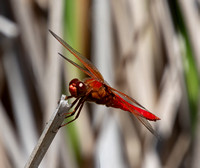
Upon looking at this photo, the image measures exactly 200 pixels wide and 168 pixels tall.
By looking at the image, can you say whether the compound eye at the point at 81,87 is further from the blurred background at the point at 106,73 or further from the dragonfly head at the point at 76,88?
the blurred background at the point at 106,73

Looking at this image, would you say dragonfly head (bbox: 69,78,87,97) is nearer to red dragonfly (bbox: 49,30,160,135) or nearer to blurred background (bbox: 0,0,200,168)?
red dragonfly (bbox: 49,30,160,135)

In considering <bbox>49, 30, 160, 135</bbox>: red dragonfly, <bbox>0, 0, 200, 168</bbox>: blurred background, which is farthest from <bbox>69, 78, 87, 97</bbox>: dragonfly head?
<bbox>0, 0, 200, 168</bbox>: blurred background

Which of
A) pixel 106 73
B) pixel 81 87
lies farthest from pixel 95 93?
pixel 106 73

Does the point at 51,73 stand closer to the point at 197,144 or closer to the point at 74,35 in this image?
the point at 74,35

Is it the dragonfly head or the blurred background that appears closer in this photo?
the dragonfly head

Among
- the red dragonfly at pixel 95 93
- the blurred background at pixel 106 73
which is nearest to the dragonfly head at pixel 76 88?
the red dragonfly at pixel 95 93

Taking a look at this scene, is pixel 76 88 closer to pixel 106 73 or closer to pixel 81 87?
pixel 81 87
